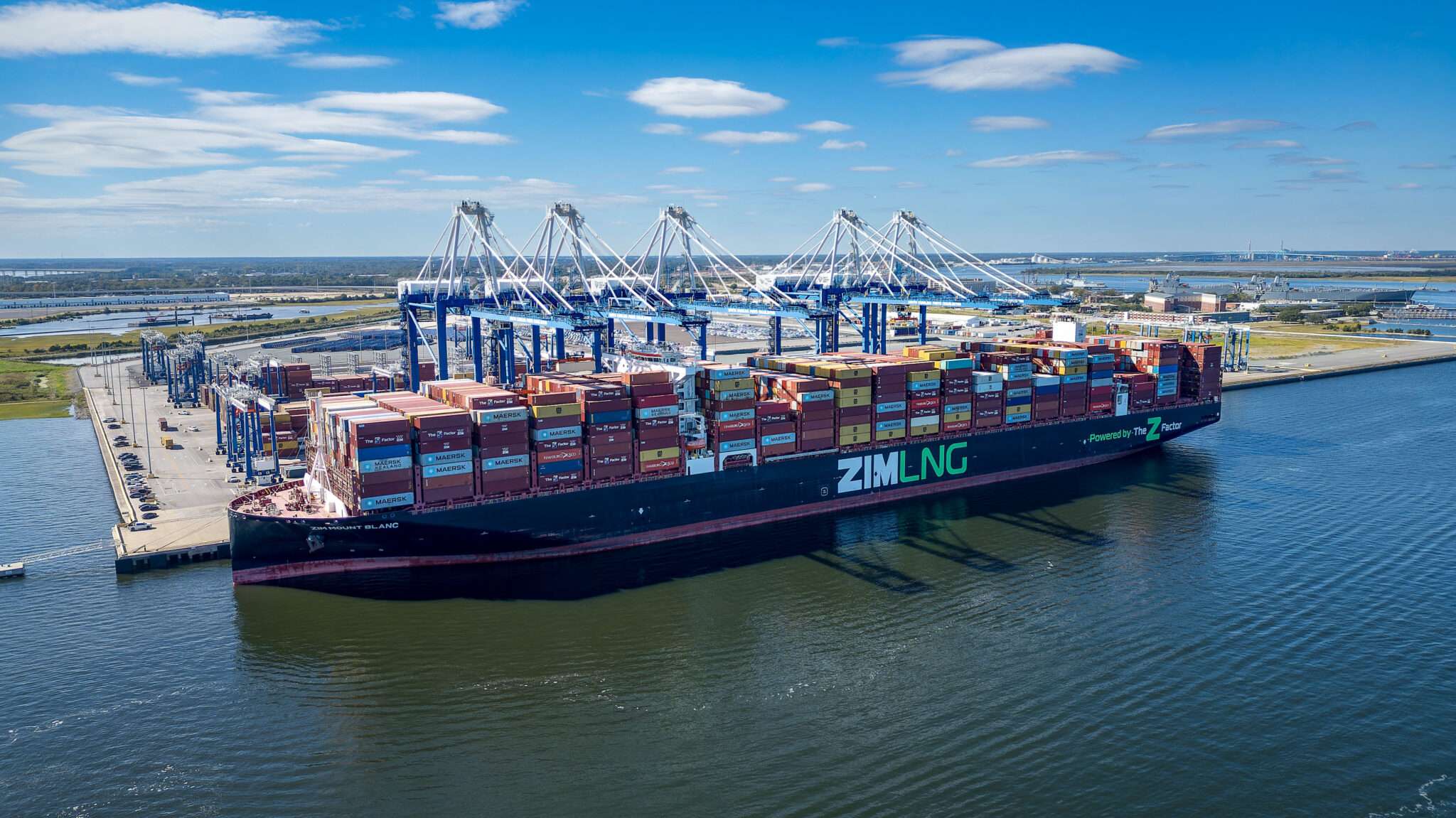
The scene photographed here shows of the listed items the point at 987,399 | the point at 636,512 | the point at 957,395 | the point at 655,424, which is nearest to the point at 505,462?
the point at 636,512

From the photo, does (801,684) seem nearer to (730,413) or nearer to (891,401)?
(730,413)

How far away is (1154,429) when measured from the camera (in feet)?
187

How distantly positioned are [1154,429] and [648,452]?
35013 mm

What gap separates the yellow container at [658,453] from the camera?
39406mm

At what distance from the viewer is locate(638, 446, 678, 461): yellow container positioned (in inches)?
1551

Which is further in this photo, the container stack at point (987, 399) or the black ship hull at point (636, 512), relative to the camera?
the container stack at point (987, 399)

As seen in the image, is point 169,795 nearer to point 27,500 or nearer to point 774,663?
Result: point 774,663

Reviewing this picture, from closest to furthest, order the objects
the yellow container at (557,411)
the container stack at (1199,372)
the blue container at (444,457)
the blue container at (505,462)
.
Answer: the blue container at (444,457) < the blue container at (505,462) < the yellow container at (557,411) < the container stack at (1199,372)

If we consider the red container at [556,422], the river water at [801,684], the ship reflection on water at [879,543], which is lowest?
the river water at [801,684]

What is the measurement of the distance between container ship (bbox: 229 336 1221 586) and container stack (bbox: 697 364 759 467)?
8 cm

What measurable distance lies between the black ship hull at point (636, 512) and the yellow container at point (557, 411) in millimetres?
3178

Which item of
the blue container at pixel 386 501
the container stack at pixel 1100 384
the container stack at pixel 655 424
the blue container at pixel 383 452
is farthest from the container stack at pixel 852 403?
the blue container at pixel 386 501

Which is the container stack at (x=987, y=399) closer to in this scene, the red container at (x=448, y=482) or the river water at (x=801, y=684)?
the river water at (x=801, y=684)

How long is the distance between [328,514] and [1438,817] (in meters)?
35.8
